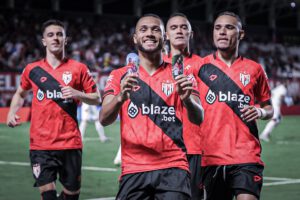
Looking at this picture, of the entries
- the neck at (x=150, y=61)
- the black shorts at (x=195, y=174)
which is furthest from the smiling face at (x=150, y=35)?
the black shorts at (x=195, y=174)

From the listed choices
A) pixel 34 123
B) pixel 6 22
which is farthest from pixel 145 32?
pixel 6 22

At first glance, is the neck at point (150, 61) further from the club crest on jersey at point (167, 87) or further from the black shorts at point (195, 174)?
the black shorts at point (195, 174)

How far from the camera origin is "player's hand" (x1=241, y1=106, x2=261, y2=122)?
24.2 ft

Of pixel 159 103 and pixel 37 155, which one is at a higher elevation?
pixel 159 103

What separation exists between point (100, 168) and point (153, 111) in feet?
31.6

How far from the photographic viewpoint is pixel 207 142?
7844 millimetres

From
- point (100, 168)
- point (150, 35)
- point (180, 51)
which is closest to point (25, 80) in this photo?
point (180, 51)

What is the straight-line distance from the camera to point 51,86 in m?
9.31

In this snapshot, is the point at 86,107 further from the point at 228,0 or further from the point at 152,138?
the point at 228,0

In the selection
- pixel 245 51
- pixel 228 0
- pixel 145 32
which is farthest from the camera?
pixel 228 0

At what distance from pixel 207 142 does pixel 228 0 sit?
4806cm

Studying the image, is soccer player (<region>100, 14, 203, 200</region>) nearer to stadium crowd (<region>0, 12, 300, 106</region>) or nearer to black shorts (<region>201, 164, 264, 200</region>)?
black shorts (<region>201, 164, 264, 200</region>)

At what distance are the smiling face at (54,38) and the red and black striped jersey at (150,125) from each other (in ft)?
9.39

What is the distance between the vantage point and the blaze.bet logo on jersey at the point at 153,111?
6.59 m
